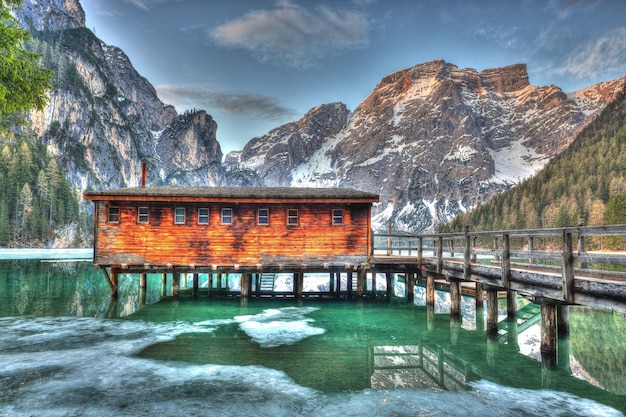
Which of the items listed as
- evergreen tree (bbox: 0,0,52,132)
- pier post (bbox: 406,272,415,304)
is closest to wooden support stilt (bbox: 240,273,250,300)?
pier post (bbox: 406,272,415,304)

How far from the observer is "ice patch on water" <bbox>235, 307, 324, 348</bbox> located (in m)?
16.2

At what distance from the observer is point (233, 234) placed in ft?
81.9

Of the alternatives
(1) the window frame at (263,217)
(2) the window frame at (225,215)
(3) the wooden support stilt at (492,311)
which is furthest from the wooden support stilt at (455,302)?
(2) the window frame at (225,215)

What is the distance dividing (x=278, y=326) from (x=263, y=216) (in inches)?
321

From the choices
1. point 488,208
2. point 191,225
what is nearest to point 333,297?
point 191,225

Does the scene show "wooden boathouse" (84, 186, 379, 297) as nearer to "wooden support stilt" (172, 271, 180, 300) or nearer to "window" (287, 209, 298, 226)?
"window" (287, 209, 298, 226)

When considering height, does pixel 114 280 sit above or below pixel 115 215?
below

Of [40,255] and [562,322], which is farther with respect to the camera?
[40,255]

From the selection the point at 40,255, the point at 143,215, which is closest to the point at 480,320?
the point at 143,215

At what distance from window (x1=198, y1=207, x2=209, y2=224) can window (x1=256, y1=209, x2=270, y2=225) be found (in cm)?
307

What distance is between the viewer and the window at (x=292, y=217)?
25.0 m

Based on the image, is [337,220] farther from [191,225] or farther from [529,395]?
[529,395]

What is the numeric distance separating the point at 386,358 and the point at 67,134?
20632cm

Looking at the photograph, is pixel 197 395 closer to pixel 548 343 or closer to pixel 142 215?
pixel 548 343
